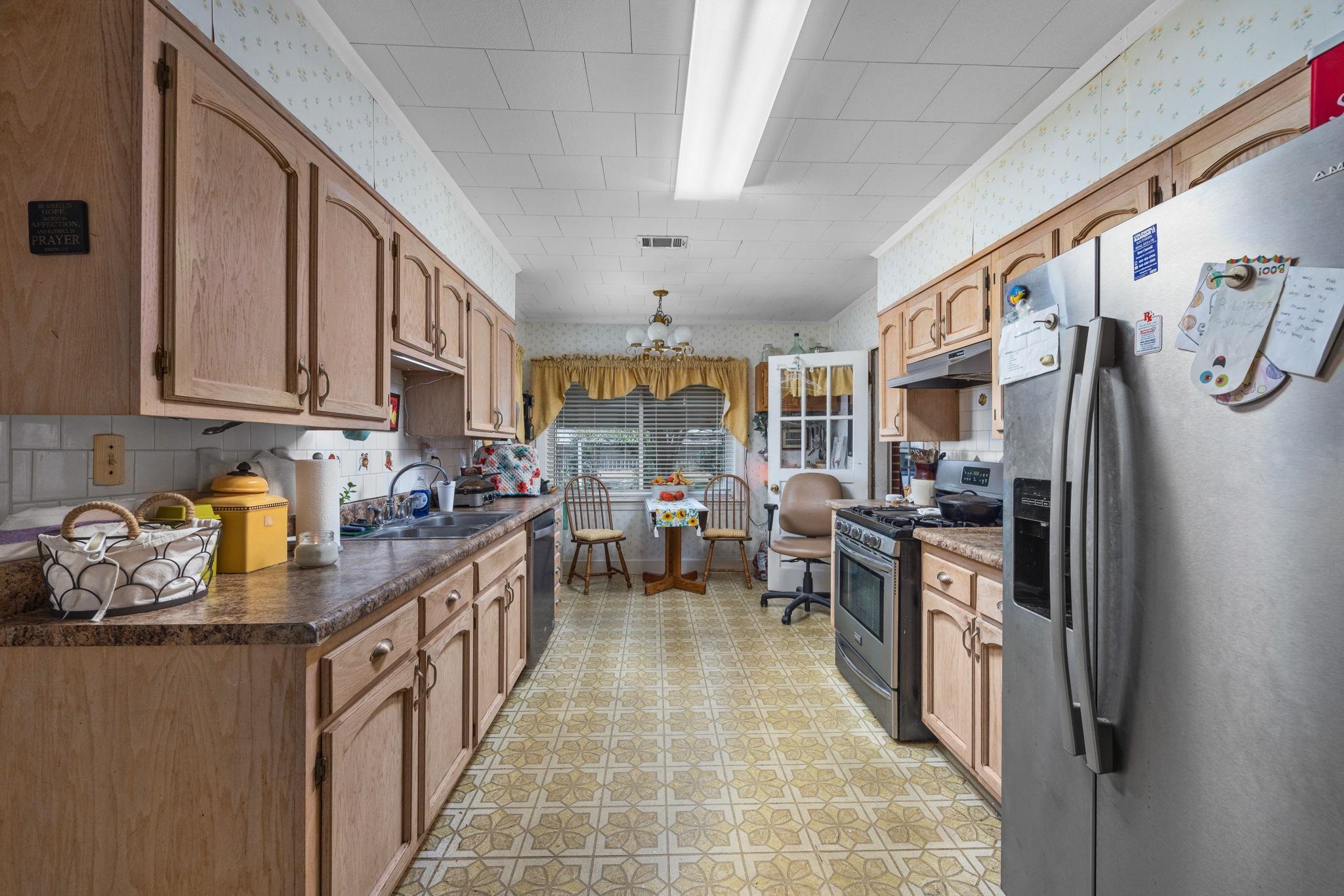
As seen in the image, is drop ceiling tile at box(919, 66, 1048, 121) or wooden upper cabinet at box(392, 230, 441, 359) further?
wooden upper cabinet at box(392, 230, 441, 359)

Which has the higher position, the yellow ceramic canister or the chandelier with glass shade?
the chandelier with glass shade

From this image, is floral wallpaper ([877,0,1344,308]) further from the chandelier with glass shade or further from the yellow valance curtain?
the yellow valance curtain

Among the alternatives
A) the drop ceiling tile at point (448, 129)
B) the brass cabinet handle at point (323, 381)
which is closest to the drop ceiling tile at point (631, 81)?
the drop ceiling tile at point (448, 129)

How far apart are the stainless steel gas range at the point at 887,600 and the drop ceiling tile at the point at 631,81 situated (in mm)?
1852

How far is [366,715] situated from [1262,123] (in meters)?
2.45

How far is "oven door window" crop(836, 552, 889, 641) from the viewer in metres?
2.36

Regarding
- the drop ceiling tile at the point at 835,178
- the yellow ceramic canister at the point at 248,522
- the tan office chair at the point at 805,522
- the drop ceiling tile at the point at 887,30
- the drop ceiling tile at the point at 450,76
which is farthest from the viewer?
the tan office chair at the point at 805,522

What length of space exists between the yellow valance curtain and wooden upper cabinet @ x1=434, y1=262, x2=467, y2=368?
240 cm

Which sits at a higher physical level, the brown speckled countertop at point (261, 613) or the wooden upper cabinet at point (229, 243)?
the wooden upper cabinet at point (229, 243)

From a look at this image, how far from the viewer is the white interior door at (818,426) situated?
4105mm

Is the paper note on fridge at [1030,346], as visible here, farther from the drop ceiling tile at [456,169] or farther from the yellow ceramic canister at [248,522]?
the drop ceiling tile at [456,169]

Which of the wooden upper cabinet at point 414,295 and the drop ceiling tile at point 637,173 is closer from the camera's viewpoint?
the wooden upper cabinet at point 414,295

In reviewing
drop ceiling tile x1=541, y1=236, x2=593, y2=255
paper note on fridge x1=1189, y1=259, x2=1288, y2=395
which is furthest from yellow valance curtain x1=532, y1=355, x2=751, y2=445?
paper note on fridge x1=1189, y1=259, x2=1288, y2=395

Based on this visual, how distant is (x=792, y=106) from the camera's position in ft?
6.56
